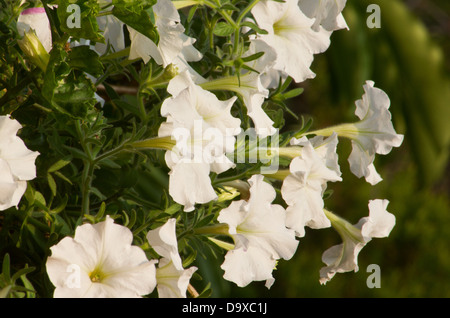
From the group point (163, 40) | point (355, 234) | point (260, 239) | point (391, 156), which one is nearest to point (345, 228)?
point (355, 234)

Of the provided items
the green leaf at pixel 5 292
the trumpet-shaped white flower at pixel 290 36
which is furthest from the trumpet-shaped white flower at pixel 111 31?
the green leaf at pixel 5 292

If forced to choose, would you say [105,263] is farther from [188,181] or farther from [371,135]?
[371,135]

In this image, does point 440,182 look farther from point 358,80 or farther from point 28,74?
point 28,74

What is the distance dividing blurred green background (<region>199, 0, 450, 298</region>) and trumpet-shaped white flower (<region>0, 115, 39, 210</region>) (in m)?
1.12

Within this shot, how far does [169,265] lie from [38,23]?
0.22 m

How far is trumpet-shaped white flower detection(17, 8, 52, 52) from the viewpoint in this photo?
1.66 ft

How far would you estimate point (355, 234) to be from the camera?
578 millimetres

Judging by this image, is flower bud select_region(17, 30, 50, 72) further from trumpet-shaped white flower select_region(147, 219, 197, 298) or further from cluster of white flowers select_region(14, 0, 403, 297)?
trumpet-shaped white flower select_region(147, 219, 197, 298)

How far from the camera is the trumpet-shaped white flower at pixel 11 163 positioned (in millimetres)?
421

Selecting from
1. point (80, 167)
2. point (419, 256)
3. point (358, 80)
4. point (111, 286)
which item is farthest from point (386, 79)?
point (111, 286)

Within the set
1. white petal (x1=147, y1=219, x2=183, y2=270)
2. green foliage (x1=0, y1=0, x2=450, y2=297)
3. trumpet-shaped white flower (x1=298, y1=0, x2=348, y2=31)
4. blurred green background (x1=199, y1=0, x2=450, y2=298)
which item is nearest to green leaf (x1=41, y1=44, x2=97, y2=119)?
green foliage (x1=0, y1=0, x2=450, y2=297)

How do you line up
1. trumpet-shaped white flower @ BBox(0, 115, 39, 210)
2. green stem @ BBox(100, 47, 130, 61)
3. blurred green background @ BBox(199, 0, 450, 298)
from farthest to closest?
blurred green background @ BBox(199, 0, 450, 298) → green stem @ BBox(100, 47, 130, 61) → trumpet-shaped white flower @ BBox(0, 115, 39, 210)

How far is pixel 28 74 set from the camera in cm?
50
